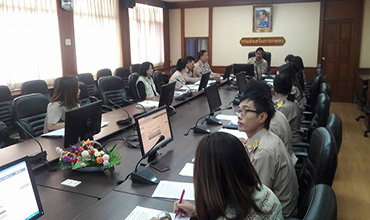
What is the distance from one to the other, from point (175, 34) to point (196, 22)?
2.37ft

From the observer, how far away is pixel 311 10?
8.06 meters

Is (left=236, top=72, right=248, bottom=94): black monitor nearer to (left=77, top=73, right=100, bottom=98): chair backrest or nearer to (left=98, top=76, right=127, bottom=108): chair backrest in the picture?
(left=98, top=76, right=127, bottom=108): chair backrest

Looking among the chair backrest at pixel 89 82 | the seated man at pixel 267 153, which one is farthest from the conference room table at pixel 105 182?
the chair backrest at pixel 89 82

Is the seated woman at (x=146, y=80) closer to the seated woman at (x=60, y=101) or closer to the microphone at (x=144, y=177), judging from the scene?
the seated woman at (x=60, y=101)

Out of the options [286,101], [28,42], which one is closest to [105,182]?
[286,101]

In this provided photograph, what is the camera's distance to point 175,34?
941cm

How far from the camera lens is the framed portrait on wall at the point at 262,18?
8.39 metres

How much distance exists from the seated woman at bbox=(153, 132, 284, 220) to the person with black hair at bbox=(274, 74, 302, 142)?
2.00m

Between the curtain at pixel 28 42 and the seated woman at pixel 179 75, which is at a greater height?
the curtain at pixel 28 42

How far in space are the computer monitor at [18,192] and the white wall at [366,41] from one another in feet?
27.4

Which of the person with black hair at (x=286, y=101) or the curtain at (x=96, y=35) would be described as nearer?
the person with black hair at (x=286, y=101)

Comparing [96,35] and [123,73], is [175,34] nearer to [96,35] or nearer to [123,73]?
[123,73]

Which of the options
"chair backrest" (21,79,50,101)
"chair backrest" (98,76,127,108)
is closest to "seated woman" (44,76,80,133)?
"chair backrest" (98,76,127,108)

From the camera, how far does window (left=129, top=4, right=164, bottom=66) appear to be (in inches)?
302
